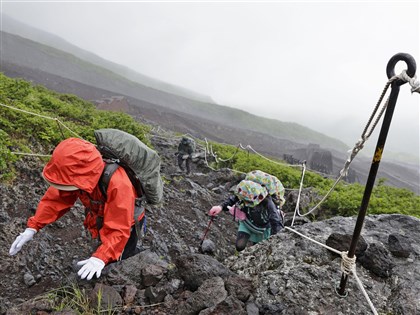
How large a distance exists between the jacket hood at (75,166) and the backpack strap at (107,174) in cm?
11

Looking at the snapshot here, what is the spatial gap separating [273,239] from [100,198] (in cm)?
214

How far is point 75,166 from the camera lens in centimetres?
254

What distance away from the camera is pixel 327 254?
3.10 metres

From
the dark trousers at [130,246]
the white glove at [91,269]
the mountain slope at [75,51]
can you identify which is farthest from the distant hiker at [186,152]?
the mountain slope at [75,51]

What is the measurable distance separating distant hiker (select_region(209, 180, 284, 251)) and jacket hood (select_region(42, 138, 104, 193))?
8.27ft

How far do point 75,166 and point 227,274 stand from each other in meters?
1.86

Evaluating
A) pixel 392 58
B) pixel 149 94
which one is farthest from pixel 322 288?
pixel 149 94

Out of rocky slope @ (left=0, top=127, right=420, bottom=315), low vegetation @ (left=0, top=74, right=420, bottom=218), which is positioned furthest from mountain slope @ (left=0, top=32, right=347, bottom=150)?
rocky slope @ (left=0, top=127, right=420, bottom=315)

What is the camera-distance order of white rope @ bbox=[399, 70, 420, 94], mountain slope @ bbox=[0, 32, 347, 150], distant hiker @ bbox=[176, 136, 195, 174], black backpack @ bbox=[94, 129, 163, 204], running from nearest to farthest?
white rope @ bbox=[399, 70, 420, 94], black backpack @ bbox=[94, 129, 163, 204], distant hiker @ bbox=[176, 136, 195, 174], mountain slope @ bbox=[0, 32, 347, 150]

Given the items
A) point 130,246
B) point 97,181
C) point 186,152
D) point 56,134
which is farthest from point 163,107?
point 97,181

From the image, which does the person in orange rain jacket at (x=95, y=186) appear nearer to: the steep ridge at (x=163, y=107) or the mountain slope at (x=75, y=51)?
the steep ridge at (x=163, y=107)

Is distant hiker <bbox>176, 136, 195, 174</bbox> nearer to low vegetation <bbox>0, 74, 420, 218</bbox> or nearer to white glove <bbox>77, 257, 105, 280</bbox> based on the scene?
low vegetation <bbox>0, 74, 420, 218</bbox>

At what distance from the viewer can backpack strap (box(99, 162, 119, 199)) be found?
276cm

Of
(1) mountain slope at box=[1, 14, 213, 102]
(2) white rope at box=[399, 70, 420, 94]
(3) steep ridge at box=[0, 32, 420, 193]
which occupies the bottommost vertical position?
(3) steep ridge at box=[0, 32, 420, 193]
